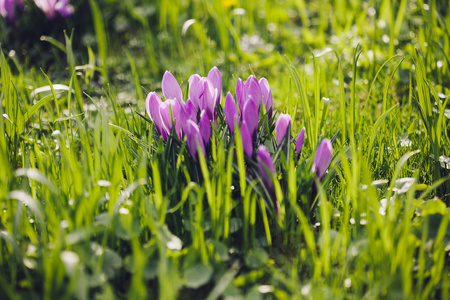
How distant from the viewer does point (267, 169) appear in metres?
1.13

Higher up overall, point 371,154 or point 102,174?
point 371,154

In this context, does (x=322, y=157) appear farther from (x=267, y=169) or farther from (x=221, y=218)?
(x=221, y=218)

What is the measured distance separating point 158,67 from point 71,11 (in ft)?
2.43

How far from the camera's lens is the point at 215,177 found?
3.85 ft

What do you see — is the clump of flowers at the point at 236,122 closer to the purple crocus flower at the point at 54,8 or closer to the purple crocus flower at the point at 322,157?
the purple crocus flower at the point at 322,157

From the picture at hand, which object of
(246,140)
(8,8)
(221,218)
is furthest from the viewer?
(8,8)

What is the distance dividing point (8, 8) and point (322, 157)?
2522 millimetres

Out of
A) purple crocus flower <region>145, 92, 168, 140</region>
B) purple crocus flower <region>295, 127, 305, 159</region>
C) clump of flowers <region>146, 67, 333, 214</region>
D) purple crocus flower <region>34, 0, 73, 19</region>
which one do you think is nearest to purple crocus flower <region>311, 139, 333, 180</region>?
clump of flowers <region>146, 67, 333, 214</region>

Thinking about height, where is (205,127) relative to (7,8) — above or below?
below

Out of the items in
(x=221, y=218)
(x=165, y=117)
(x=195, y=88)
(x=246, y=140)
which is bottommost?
(x=221, y=218)

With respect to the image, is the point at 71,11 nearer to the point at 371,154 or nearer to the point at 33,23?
the point at 33,23

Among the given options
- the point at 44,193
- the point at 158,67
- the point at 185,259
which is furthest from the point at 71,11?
the point at 185,259

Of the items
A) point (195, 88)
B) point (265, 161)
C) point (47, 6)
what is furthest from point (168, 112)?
point (47, 6)

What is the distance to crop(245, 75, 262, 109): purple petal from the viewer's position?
51.5 inches
